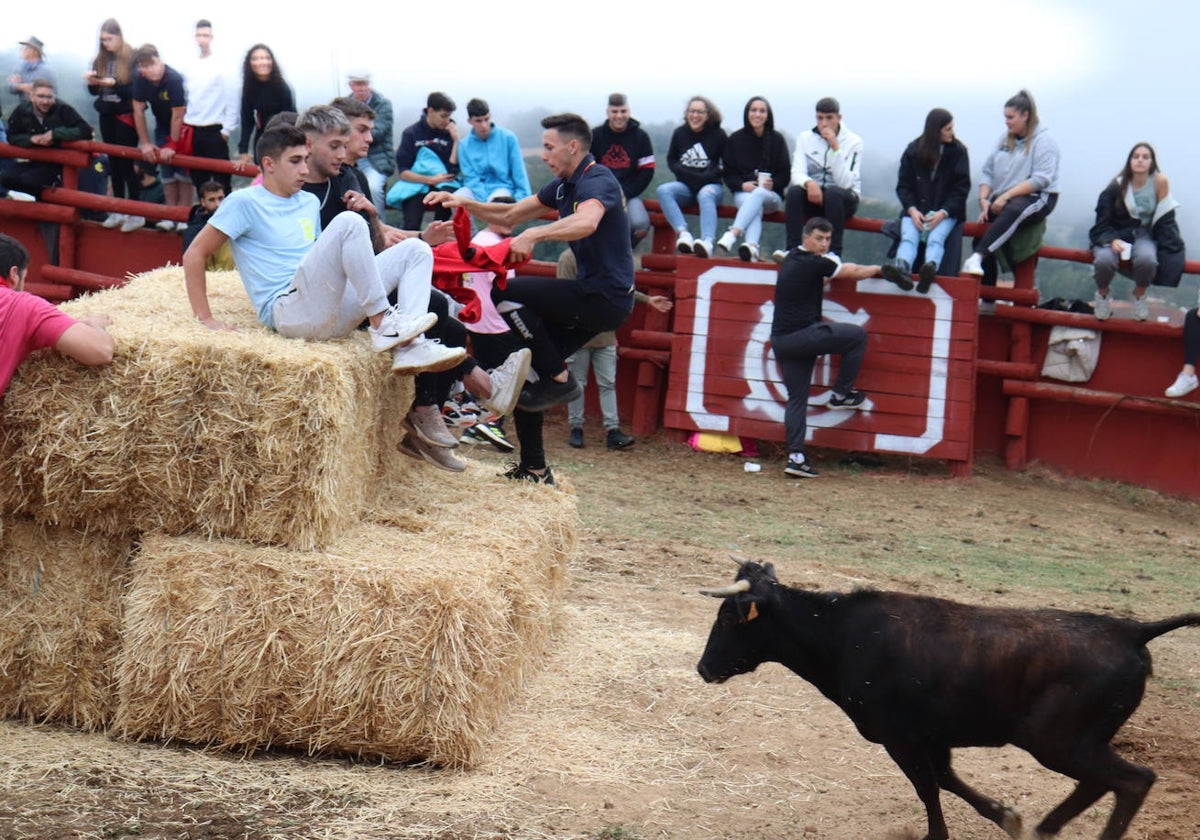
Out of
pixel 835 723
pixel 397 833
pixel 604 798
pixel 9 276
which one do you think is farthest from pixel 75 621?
pixel 835 723

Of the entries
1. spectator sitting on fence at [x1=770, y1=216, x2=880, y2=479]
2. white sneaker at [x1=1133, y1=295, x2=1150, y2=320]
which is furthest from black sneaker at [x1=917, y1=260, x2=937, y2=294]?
white sneaker at [x1=1133, y1=295, x2=1150, y2=320]

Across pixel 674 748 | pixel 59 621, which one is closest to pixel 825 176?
pixel 674 748

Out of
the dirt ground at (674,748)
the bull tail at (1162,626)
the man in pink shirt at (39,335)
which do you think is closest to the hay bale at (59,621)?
the dirt ground at (674,748)

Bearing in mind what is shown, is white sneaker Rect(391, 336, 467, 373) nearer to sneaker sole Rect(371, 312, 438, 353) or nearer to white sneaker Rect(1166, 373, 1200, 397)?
sneaker sole Rect(371, 312, 438, 353)

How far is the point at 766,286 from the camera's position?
1328cm

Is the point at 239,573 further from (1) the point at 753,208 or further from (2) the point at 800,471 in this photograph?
(1) the point at 753,208

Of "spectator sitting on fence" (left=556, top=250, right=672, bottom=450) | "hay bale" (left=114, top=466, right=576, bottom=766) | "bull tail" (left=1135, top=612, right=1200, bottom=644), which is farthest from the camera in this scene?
"spectator sitting on fence" (left=556, top=250, right=672, bottom=450)

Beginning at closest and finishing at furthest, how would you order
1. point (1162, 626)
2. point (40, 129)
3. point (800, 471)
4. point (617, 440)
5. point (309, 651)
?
point (1162, 626) < point (309, 651) < point (800, 471) < point (617, 440) < point (40, 129)

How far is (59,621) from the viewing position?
240 inches

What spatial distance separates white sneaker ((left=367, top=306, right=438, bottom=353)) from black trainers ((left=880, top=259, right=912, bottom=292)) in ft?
23.5

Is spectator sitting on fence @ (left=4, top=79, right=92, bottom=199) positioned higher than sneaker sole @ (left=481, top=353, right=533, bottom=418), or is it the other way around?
spectator sitting on fence @ (left=4, top=79, right=92, bottom=199)

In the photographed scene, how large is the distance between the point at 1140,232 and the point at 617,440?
5294 mm

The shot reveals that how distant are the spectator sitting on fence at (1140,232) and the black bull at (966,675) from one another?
314 inches

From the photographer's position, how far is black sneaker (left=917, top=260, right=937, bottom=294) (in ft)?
41.5
